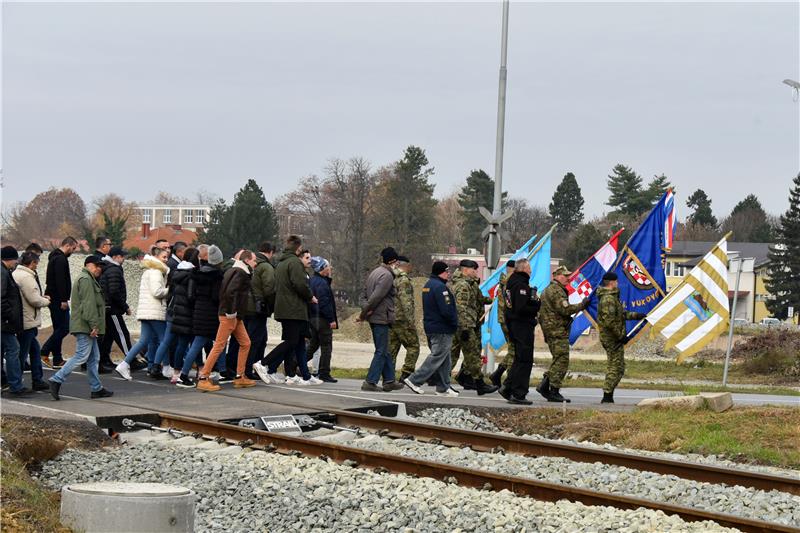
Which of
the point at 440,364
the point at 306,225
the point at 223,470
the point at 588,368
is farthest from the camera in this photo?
the point at 306,225

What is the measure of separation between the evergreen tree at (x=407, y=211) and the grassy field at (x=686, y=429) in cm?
7453

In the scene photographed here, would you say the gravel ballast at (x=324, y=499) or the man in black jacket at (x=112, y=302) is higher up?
the man in black jacket at (x=112, y=302)

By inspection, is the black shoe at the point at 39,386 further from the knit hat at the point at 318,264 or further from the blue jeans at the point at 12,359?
the knit hat at the point at 318,264

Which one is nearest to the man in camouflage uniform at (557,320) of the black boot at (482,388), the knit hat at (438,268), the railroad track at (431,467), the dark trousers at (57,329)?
the black boot at (482,388)

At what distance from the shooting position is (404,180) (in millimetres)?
92812

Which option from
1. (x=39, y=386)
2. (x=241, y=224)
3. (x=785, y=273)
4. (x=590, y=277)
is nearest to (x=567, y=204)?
(x=785, y=273)

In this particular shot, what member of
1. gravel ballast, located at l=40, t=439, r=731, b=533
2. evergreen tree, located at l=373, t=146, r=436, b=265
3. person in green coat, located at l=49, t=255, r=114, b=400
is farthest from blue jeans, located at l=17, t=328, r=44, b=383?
evergreen tree, located at l=373, t=146, r=436, b=265

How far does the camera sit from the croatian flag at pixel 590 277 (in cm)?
2170

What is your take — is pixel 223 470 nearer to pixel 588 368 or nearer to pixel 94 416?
pixel 94 416

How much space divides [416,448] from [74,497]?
16.5ft

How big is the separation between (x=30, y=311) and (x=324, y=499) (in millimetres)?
6954

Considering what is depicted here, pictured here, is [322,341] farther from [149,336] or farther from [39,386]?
[39,386]

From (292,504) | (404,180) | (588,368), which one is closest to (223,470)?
(292,504)

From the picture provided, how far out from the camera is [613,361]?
16.2 metres
